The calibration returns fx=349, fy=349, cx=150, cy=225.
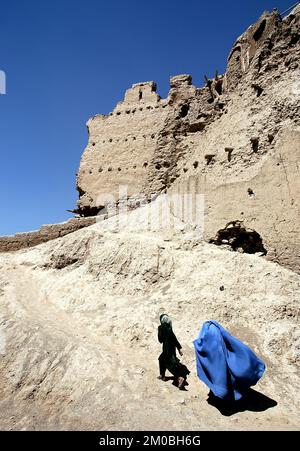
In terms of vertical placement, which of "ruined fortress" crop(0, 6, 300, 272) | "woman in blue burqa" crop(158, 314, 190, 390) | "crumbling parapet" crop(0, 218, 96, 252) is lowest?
"woman in blue burqa" crop(158, 314, 190, 390)

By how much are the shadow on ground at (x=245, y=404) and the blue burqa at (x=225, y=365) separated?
0.57 ft

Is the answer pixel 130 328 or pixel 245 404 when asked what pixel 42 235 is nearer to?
pixel 130 328

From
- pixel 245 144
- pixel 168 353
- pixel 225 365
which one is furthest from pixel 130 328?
pixel 245 144

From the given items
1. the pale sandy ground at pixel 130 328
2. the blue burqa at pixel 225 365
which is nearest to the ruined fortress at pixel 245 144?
the pale sandy ground at pixel 130 328

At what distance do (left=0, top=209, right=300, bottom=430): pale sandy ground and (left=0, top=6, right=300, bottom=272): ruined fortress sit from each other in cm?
111

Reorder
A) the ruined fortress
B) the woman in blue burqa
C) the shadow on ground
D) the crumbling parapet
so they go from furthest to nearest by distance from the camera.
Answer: the crumbling parapet → the ruined fortress → the woman in blue burqa → the shadow on ground

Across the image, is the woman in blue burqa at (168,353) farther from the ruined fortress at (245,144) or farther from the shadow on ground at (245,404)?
the ruined fortress at (245,144)

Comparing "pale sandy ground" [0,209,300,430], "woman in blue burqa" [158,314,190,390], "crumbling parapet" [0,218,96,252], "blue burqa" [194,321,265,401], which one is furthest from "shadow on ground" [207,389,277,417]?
"crumbling parapet" [0,218,96,252]

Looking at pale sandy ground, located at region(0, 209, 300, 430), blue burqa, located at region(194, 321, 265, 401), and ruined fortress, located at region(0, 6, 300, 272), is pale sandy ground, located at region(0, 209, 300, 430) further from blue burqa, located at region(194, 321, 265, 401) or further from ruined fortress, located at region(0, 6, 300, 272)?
ruined fortress, located at region(0, 6, 300, 272)

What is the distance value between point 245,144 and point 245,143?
0.14ft

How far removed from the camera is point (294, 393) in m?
5.61

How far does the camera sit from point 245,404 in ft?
17.5

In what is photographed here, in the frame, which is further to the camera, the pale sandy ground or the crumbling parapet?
the crumbling parapet

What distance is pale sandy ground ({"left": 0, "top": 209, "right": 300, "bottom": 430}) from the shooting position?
5262 mm
